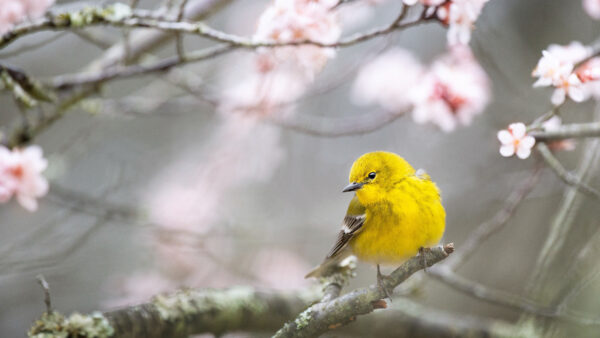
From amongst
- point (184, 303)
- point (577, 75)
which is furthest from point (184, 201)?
point (577, 75)

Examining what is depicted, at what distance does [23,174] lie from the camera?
83.2 inches

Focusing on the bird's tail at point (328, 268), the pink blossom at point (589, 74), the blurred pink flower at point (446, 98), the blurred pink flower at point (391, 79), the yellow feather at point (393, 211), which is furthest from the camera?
the blurred pink flower at point (391, 79)

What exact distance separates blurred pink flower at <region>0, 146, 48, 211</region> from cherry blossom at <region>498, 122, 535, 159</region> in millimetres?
1698

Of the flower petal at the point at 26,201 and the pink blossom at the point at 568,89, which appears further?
the flower petal at the point at 26,201

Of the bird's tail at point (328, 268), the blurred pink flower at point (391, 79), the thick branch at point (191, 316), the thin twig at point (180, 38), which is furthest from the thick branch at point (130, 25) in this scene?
the blurred pink flower at point (391, 79)

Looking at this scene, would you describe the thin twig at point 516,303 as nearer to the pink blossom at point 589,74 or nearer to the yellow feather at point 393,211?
the yellow feather at point 393,211

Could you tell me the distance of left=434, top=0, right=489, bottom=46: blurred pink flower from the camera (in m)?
1.89

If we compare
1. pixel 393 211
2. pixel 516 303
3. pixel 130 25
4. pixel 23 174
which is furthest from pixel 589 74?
pixel 23 174

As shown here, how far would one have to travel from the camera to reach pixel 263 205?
5633 millimetres

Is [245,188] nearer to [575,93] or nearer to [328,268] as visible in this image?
[328,268]

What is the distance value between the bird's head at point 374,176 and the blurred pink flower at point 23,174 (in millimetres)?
1201

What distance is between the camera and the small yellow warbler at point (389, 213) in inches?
Result: 77.6

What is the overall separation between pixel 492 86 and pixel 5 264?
3478mm

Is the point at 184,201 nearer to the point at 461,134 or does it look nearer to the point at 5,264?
the point at 5,264
